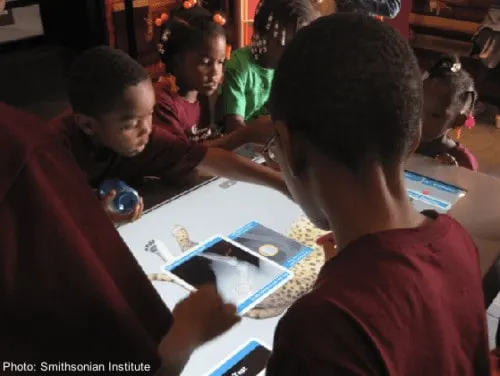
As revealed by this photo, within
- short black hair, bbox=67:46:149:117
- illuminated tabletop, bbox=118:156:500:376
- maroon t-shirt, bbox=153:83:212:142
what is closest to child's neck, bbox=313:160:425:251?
illuminated tabletop, bbox=118:156:500:376

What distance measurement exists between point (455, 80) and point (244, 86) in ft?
2.31

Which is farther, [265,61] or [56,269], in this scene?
[265,61]

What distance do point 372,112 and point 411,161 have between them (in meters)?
1.03

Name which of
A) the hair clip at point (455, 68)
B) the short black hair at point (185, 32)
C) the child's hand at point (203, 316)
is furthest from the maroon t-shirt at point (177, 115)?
the child's hand at point (203, 316)

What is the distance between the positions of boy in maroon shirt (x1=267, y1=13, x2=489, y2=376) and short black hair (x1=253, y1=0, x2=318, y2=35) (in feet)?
3.84

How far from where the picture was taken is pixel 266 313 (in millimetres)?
1068

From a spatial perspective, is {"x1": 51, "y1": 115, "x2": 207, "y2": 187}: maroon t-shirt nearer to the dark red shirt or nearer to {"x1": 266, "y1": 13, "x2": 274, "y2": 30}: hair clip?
{"x1": 266, "y1": 13, "x2": 274, "y2": 30}: hair clip

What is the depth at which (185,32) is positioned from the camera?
1.85 meters

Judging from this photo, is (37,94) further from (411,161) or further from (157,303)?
(157,303)

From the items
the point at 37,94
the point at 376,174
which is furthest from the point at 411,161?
the point at 37,94

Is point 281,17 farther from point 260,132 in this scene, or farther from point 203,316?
point 203,316

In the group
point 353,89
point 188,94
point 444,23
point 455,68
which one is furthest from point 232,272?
point 444,23

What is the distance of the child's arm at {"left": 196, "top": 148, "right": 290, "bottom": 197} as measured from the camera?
1.37 meters

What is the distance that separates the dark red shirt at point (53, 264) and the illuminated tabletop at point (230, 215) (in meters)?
0.42
